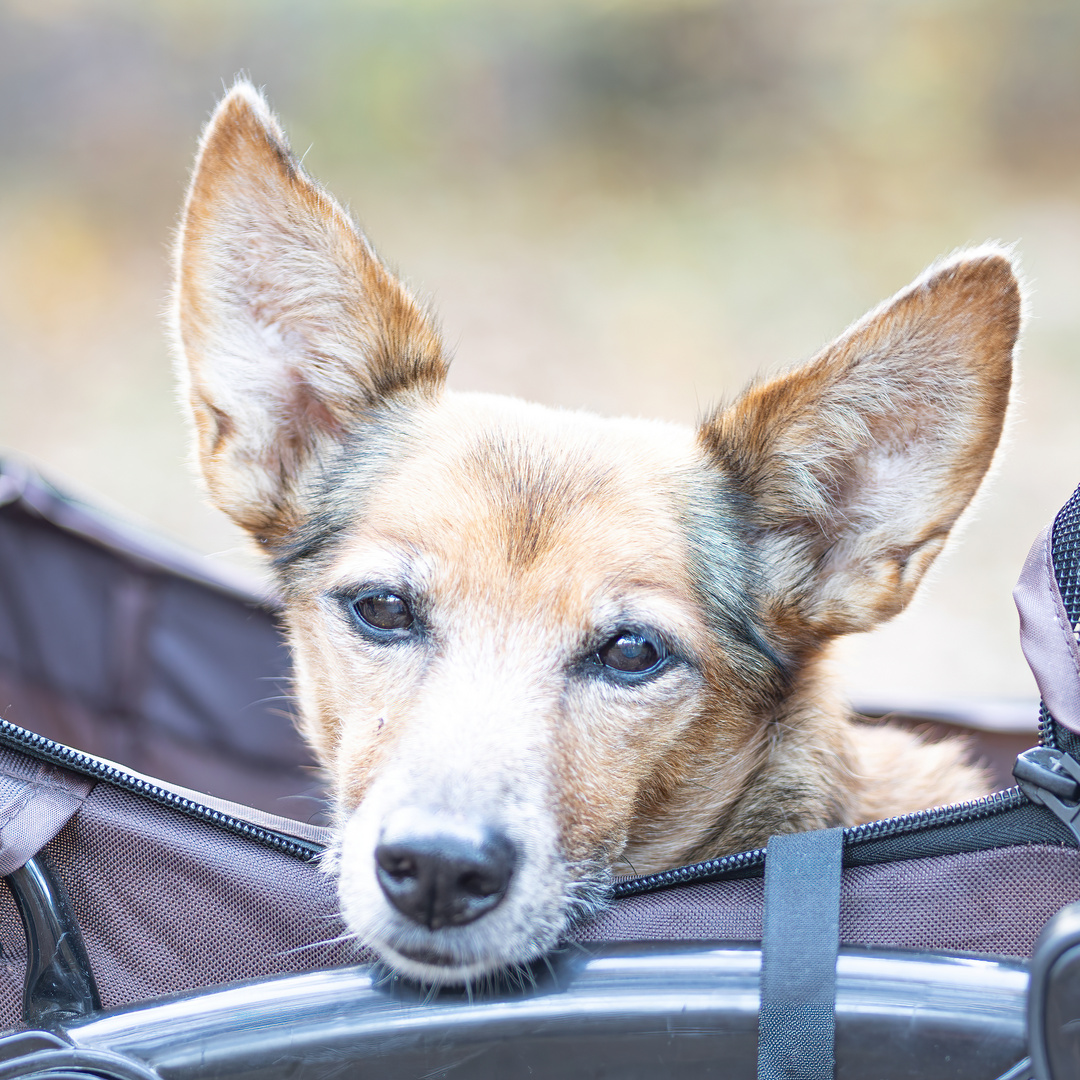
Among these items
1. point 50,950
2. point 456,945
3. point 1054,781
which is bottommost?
point 456,945

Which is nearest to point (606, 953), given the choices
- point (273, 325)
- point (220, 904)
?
point (220, 904)

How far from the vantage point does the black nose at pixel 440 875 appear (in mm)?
1585

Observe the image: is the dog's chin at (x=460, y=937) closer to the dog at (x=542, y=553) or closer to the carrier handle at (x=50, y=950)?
the dog at (x=542, y=553)

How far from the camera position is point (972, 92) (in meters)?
11.2

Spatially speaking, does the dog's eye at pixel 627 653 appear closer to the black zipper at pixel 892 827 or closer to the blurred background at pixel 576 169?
the black zipper at pixel 892 827

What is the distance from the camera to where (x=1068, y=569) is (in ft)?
4.53

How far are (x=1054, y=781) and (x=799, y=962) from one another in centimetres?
38

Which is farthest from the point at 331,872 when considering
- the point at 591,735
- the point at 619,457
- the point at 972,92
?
the point at 972,92

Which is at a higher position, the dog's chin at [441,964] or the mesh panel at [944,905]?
the mesh panel at [944,905]

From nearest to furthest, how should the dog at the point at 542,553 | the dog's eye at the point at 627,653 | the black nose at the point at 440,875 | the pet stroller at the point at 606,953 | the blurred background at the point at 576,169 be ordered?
1. the pet stroller at the point at 606,953
2. the black nose at the point at 440,875
3. the dog at the point at 542,553
4. the dog's eye at the point at 627,653
5. the blurred background at the point at 576,169

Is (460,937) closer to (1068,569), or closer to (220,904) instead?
(220,904)

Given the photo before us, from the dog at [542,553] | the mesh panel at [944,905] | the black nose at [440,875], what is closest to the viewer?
the mesh panel at [944,905]

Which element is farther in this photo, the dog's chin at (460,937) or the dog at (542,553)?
the dog at (542,553)

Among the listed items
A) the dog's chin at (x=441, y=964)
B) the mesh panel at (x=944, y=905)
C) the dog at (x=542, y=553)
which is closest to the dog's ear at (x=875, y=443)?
the dog at (x=542, y=553)
